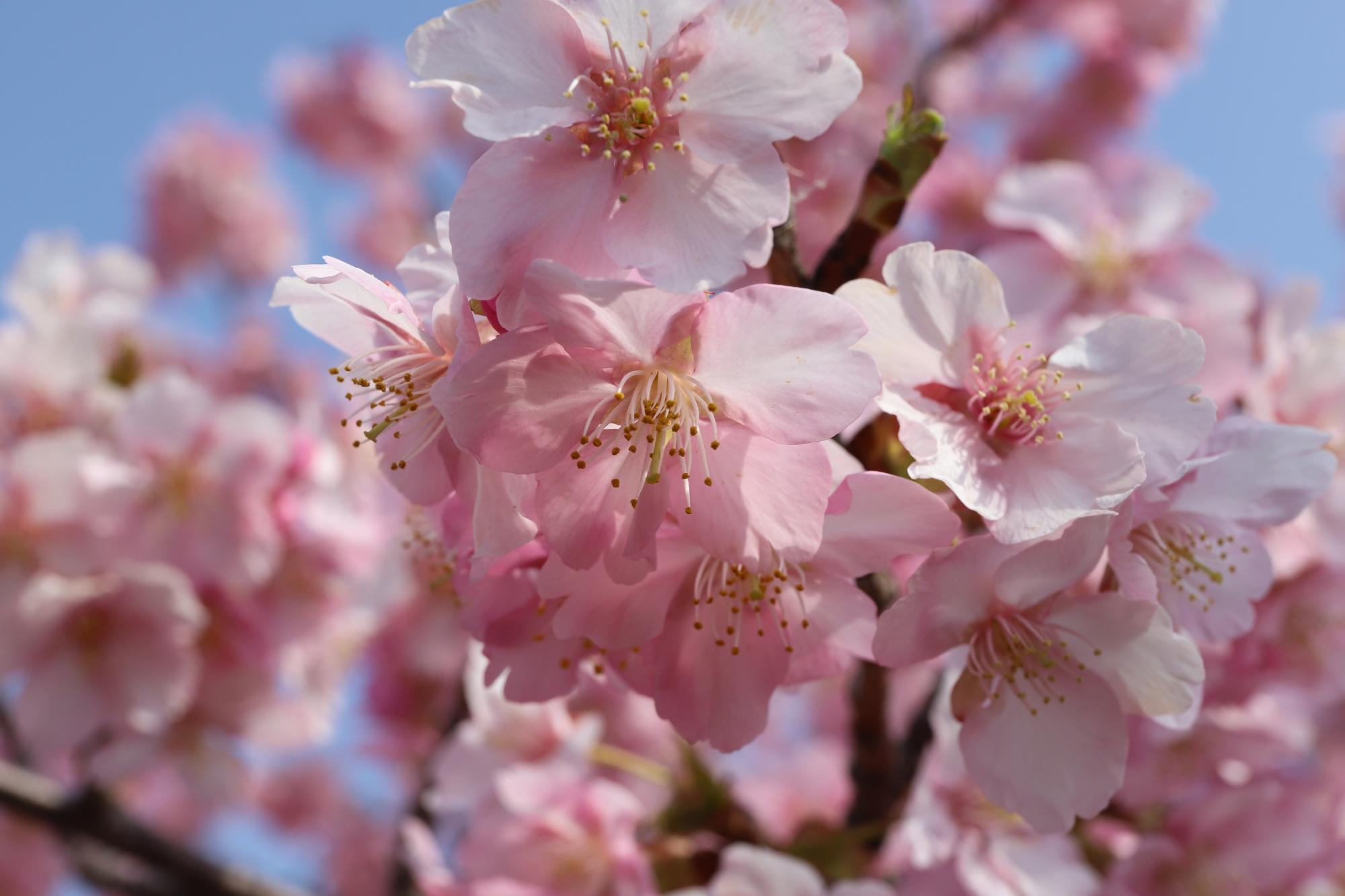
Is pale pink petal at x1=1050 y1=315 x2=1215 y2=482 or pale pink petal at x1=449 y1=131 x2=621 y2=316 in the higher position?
pale pink petal at x1=449 y1=131 x2=621 y2=316

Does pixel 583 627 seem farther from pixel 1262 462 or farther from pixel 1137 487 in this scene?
pixel 1262 462

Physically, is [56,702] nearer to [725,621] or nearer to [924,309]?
[725,621]

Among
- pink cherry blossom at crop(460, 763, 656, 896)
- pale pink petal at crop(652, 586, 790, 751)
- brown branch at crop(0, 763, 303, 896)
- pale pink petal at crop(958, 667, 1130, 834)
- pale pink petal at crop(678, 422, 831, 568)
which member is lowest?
brown branch at crop(0, 763, 303, 896)

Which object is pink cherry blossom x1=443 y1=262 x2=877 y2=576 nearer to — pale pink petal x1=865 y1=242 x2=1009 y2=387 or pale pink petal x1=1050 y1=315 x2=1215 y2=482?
pale pink petal x1=865 y1=242 x2=1009 y2=387

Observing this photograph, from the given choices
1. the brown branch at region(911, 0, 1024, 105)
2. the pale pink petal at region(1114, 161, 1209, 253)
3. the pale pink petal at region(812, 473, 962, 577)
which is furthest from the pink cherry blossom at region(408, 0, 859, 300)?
the brown branch at region(911, 0, 1024, 105)

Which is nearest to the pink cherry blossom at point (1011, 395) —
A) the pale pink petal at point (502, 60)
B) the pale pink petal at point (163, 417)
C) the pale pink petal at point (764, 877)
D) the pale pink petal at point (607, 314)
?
the pale pink petal at point (607, 314)

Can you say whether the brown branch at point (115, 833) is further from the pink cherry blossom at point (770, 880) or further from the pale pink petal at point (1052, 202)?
the pale pink petal at point (1052, 202)

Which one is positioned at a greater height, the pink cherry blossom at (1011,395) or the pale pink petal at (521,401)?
the pale pink petal at (521,401)

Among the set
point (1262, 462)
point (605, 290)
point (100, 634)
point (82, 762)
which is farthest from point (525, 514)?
point (82, 762)
